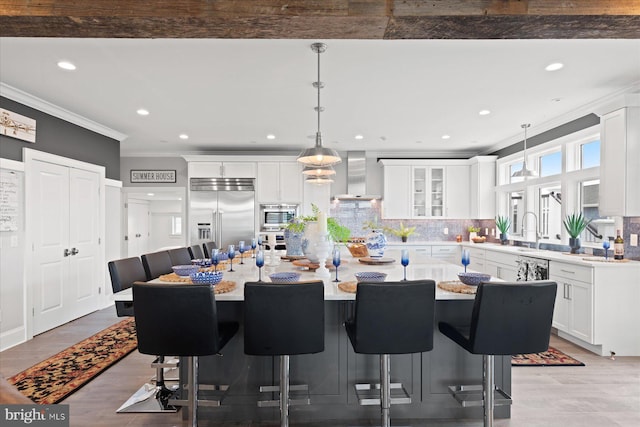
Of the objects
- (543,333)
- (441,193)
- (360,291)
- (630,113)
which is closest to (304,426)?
(360,291)

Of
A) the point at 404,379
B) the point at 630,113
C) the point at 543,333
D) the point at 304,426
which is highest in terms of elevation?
the point at 630,113

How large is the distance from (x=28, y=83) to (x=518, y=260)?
575 centimetres

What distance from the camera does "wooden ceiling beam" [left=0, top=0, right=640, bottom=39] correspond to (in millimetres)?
1896

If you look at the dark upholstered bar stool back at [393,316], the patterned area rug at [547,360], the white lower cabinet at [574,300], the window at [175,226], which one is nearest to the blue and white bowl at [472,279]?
the dark upholstered bar stool back at [393,316]

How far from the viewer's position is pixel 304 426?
7.62ft

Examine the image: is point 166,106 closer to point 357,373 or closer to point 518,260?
point 357,373

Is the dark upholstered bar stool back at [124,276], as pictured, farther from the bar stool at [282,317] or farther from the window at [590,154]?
the window at [590,154]

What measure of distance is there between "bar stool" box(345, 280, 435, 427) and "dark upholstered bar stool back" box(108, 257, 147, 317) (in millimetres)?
1703

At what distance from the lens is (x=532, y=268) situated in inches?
169

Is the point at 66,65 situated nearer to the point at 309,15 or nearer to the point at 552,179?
the point at 309,15

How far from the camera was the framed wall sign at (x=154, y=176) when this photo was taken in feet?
23.4

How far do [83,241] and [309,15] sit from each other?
179 inches

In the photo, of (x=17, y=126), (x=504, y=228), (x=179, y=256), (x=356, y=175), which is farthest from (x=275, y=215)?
(x=504, y=228)

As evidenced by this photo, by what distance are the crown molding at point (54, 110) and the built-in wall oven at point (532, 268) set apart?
5.82m
